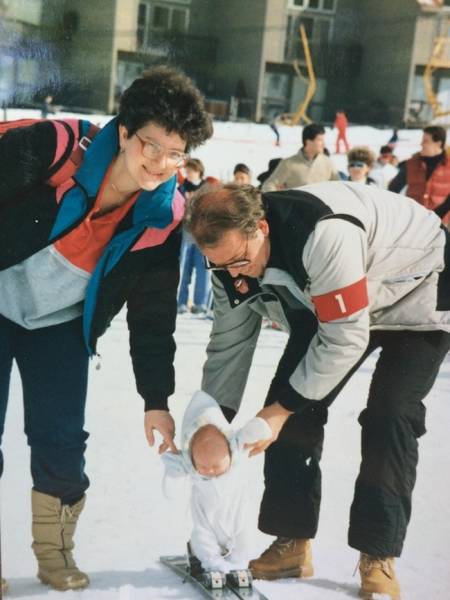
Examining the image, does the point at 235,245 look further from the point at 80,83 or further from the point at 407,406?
the point at 80,83

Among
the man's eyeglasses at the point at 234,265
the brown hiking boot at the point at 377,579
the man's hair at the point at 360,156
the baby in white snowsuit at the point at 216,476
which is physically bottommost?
the brown hiking boot at the point at 377,579

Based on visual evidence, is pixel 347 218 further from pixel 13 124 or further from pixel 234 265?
pixel 13 124

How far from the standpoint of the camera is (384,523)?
6.64 feet

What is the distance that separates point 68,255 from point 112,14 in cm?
89

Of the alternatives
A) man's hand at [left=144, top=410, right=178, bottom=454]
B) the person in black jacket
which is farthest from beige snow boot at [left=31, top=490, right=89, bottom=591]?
man's hand at [left=144, top=410, right=178, bottom=454]

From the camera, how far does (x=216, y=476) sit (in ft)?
6.33

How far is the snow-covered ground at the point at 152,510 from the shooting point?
2.11 m

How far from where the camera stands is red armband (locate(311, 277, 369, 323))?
1.77 m

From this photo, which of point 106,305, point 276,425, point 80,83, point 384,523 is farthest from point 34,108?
point 384,523

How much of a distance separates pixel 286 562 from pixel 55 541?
1.90ft

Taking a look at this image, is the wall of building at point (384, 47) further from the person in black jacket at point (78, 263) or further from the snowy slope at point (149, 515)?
the person in black jacket at point (78, 263)

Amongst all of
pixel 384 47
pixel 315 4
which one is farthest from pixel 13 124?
pixel 384 47

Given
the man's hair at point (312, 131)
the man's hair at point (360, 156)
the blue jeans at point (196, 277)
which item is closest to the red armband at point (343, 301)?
the blue jeans at point (196, 277)

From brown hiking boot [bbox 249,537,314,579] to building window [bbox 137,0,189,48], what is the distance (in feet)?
4.48
